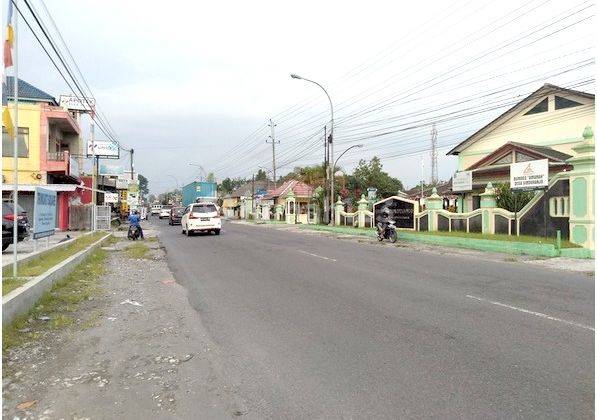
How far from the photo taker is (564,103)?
30734 mm

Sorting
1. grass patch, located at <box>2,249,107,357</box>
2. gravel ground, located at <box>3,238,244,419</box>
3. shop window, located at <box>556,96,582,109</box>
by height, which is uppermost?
shop window, located at <box>556,96,582,109</box>

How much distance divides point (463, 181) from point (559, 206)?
965cm

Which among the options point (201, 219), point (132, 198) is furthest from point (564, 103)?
point (132, 198)

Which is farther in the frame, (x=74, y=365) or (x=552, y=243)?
(x=552, y=243)

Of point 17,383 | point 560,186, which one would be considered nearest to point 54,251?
point 17,383

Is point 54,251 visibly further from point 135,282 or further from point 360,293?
point 360,293

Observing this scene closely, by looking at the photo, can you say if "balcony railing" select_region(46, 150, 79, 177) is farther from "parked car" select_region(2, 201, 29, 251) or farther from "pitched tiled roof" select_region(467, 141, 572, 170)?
"pitched tiled roof" select_region(467, 141, 572, 170)

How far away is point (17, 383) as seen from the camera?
4.73 metres

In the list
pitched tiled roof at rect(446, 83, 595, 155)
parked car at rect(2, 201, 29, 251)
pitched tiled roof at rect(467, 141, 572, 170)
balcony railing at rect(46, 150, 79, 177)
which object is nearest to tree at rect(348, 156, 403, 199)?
pitched tiled roof at rect(446, 83, 595, 155)

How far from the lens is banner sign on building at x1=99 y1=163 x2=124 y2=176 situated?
49156mm

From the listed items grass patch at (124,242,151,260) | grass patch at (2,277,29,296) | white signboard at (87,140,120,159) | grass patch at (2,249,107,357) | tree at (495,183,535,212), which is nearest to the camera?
grass patch at (2,249,107,357)

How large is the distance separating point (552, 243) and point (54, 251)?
52.3 feet

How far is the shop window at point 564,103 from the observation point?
30.1 metres

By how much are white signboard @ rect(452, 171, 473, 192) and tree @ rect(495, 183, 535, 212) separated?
2.36 m
